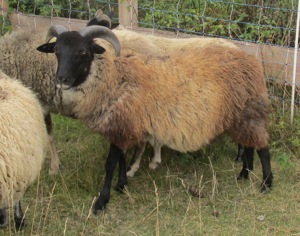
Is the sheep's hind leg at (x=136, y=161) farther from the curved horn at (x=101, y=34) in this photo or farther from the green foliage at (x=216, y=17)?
the green foliage at (x=216, y=17)

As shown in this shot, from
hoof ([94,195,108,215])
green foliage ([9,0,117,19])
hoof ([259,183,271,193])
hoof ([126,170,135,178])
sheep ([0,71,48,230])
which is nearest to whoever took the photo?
sheep ([0,71,48,230])

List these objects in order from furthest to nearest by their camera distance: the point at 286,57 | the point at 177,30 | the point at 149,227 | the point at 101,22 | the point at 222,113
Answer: the point at 177,30
the point at 286,57
the point at 101,22
the point at 222,113
the point at 149,227

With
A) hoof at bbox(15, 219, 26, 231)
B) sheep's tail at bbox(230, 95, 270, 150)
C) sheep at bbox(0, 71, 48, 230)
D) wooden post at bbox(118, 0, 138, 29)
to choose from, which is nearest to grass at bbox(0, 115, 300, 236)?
hoof at bbox(15, 219, 26, 231)

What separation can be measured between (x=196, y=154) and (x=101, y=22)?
5.94 feet

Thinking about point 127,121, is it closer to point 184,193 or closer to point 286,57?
point 184,193

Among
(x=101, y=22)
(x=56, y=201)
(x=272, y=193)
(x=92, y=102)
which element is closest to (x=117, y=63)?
(x=92, y=102)

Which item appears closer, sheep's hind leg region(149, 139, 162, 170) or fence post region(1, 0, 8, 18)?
sheep's hind leg region(149, 139, 162, 170)

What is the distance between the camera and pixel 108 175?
449 cm

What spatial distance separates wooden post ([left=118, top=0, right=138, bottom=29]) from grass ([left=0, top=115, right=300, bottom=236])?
5.39ft

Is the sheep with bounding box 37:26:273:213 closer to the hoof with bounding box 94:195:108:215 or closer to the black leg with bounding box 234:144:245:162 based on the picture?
the hoof with bounding box 94:195:108:215

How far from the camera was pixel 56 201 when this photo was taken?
4.50m

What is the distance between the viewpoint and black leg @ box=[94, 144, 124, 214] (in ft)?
14.5

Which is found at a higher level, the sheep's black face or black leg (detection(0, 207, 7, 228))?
the sheep's black face

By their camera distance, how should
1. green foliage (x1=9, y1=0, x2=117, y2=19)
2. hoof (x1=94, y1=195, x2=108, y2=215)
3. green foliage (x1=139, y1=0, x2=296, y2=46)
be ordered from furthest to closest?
green foliage (x1=9, y1=0, x2=117, y2=19) < green foliage (x1=139, y1=0, x2=296, y2=46) < hoof (x1=94, y1=195, x2=108, y2=215)
